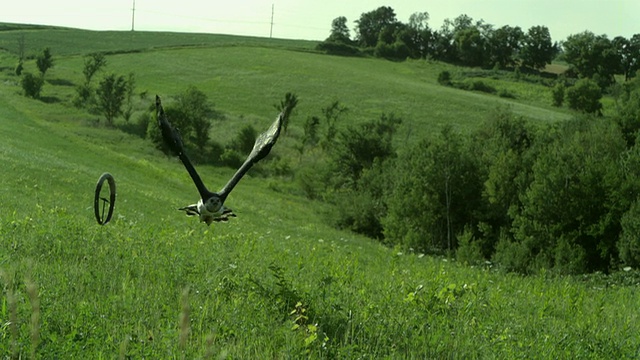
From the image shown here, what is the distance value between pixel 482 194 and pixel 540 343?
44.6 m

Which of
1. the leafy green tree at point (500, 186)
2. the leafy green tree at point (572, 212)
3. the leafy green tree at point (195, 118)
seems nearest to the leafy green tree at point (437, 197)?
the leafy green tree at point (500, 186)

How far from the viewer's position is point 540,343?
7.12 meters

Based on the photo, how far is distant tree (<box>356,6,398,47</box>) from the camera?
147 m

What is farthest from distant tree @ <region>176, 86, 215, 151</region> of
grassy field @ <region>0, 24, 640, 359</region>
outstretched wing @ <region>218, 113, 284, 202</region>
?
outstretched wing @ <region>218, 113, 284, 202</region>

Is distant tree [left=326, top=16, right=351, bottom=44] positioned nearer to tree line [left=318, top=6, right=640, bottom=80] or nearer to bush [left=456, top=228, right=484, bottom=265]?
tree line [left=318, top=6, right=640, bottom=80]

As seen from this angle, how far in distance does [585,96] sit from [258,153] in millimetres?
100330

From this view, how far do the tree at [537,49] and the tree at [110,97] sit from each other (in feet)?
255

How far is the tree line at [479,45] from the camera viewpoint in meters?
114

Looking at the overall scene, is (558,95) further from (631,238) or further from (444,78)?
(631,238)

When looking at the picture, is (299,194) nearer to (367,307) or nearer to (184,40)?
(367,307)

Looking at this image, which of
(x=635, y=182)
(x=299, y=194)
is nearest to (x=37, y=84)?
(x=299, y=194)


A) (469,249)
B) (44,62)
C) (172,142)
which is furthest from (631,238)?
(44,62)

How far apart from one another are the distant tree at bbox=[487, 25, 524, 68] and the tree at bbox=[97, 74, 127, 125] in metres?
76.3

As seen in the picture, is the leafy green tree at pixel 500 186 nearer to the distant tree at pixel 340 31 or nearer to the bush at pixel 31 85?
the bush at pixel 31 85
